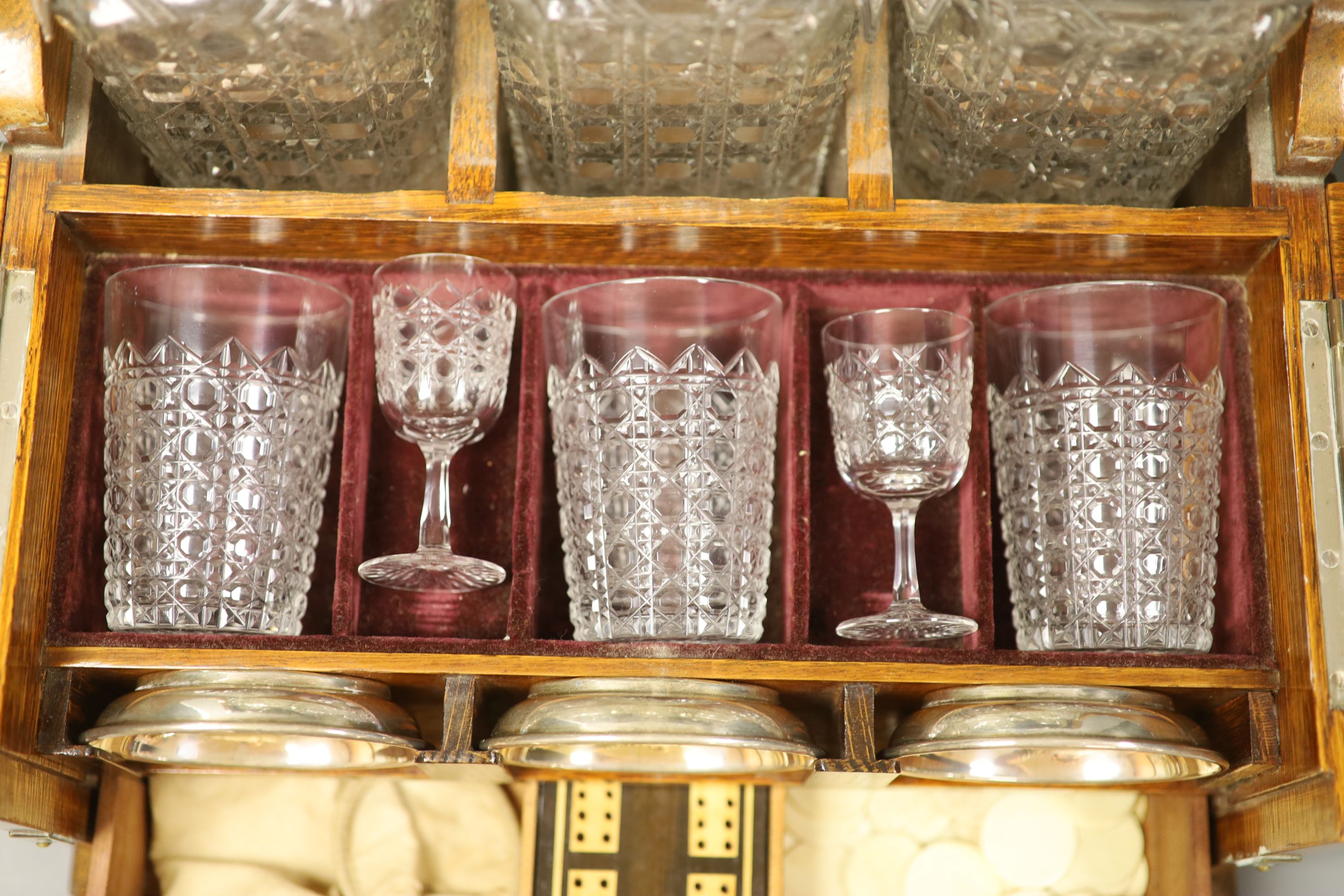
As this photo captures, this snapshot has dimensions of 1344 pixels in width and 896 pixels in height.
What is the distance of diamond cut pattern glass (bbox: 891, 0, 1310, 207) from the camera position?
3.15 feet

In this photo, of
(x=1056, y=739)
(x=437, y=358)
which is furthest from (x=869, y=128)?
(x=1056, y=739)

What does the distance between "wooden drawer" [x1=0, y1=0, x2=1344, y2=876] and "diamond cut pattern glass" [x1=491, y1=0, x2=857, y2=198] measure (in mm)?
47

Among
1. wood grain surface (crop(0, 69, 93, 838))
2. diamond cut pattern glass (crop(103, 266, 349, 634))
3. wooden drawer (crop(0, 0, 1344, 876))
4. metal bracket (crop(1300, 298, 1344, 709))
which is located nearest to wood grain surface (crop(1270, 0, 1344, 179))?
wooden drawer (crop(0, 0, 1344, 876))

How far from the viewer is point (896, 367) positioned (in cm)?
101

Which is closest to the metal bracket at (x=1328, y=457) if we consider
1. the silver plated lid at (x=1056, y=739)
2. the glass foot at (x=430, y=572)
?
the silver plated lid at (x=1056, y=739)

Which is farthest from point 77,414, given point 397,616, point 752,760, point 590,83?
point 752,760

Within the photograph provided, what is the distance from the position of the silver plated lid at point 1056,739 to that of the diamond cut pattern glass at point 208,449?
497mm

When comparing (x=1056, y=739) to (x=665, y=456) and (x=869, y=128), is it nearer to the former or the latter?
(x=665, y=456)

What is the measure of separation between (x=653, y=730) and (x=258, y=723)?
28cm

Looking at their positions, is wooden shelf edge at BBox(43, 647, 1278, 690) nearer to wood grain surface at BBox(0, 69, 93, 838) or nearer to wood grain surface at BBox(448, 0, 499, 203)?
wood grain surface at BBox(0, 69, 93, 838)

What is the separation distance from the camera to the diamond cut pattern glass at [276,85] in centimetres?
96

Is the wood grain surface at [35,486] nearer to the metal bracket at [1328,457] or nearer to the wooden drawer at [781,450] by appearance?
the wooden drawer at [781,450]

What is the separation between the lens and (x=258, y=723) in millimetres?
920

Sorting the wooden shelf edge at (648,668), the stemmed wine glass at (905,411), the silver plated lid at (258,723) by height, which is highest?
the stemmed wine glass at (905,411)
